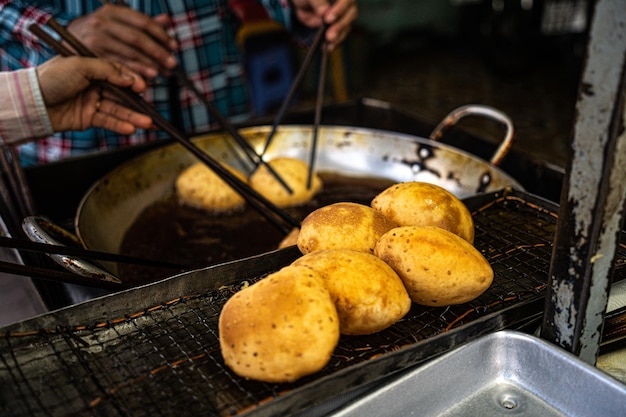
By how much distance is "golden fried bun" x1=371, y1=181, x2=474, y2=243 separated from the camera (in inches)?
52.2

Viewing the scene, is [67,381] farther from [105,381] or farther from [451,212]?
[451,212]

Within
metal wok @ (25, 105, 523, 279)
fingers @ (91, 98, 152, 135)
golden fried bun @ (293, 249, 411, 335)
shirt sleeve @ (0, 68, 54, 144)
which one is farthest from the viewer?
fingers @ (91, 98, 152, 135)

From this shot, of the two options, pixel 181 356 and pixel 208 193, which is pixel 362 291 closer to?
pixel 181 356

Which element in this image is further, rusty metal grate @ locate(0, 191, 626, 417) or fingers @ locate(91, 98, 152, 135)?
fingers @ locate(91, 98, 152, 135)

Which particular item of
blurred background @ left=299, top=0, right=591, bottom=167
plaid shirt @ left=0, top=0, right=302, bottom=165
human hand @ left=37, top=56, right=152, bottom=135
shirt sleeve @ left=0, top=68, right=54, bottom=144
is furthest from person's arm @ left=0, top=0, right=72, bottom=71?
blurred background @ left=299, top=0, right=591, bottom=167

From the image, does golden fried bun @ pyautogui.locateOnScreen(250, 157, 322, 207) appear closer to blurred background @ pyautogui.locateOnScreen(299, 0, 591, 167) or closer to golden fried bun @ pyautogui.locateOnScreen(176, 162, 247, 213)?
golden fried bun @ pyautogui.locateOnScreen(176, 162, 247, 213)

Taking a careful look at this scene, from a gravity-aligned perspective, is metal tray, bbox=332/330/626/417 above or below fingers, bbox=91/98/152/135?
below

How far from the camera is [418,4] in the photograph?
895cm

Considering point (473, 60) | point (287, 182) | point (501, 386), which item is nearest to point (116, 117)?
point (287, 182)

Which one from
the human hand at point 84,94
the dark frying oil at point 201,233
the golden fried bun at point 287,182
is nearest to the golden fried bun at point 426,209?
the dark frying oil at point 201,233

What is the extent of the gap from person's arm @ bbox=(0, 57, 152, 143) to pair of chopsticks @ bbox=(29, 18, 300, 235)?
56 millimetres

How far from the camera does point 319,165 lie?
2.79 m

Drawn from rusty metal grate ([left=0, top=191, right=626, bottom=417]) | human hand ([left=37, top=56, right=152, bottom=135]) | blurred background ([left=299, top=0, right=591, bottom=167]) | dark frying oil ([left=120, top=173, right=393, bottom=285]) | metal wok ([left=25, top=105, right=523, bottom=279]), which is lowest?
blurred background ([left=299, top=0, right=591, bottom=167])

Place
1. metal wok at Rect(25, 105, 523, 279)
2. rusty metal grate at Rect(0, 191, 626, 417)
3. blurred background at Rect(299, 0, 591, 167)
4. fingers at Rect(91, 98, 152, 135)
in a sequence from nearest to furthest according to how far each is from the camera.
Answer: rusty metal grate at Rect(0, 191, 626, 417) < metal wok at Rect(25, 105, 523, 279) < fingers at Rect(91, 98, 152, 135) < blurred background at Rect(299, 0, 591, 167)
